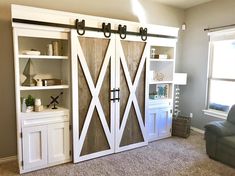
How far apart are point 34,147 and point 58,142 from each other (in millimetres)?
345

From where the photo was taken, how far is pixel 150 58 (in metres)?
3.97

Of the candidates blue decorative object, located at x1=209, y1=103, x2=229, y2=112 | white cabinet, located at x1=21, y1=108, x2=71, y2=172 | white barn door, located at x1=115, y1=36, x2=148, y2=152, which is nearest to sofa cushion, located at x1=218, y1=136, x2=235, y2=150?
blue decorative object, located at x1=209, y1=103, x2=229, y2=112

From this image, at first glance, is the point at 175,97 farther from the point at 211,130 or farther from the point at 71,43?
the point at 71,43

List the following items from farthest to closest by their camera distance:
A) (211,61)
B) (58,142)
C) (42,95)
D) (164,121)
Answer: (211,61)
(164,121)
(42,95)
(58,142)

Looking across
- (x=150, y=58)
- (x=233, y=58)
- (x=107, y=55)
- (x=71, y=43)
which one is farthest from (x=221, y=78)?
(x=71, y=43)

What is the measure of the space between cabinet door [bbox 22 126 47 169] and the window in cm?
352

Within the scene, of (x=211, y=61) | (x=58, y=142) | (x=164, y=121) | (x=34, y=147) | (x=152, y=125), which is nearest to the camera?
(x=34, y=147)

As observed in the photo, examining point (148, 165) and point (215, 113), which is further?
point (215, 113)

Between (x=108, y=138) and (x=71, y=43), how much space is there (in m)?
1.68

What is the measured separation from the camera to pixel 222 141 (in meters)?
3.21

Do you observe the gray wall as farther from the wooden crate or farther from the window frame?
the wooden crate

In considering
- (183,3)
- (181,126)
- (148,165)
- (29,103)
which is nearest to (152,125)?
(181,126)

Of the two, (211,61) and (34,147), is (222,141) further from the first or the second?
(34,147)

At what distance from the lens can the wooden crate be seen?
430 cm
